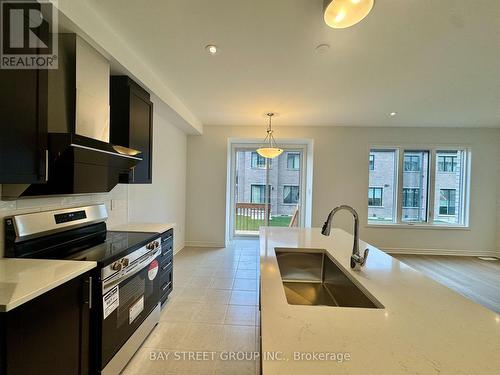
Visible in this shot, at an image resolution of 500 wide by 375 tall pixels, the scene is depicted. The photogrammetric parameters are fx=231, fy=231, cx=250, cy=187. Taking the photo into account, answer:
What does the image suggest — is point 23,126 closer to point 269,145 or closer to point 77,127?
point 77,127

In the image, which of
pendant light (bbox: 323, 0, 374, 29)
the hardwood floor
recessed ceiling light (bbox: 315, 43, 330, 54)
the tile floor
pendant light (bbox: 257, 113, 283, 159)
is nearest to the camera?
pendant light (bbox: 323, 0, 374, 29)

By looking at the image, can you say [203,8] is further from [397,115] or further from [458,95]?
[397,115]

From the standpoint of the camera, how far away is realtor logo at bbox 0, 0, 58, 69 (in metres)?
1.17

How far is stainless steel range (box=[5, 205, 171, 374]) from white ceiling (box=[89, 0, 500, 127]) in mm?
1602

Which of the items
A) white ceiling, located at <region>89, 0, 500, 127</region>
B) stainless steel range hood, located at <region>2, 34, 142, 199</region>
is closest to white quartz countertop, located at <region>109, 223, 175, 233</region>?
stainless steel range hood, located at <region>2, 34, 142, 199</region>

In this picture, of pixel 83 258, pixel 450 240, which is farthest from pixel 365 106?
pixel 83 258

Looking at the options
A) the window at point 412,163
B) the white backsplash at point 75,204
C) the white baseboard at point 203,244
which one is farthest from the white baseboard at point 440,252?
the white backsplash at point 75,204

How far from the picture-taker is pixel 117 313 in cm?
160

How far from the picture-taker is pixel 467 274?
3844 mm

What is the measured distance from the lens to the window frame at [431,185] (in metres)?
4.92

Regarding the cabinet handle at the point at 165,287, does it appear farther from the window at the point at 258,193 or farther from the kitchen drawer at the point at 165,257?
the window at the point at 258,193

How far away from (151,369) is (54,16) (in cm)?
255

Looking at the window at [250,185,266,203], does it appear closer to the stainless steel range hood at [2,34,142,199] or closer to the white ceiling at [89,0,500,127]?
the white ceiling at [89,0,500,127]

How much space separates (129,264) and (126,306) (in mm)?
308
